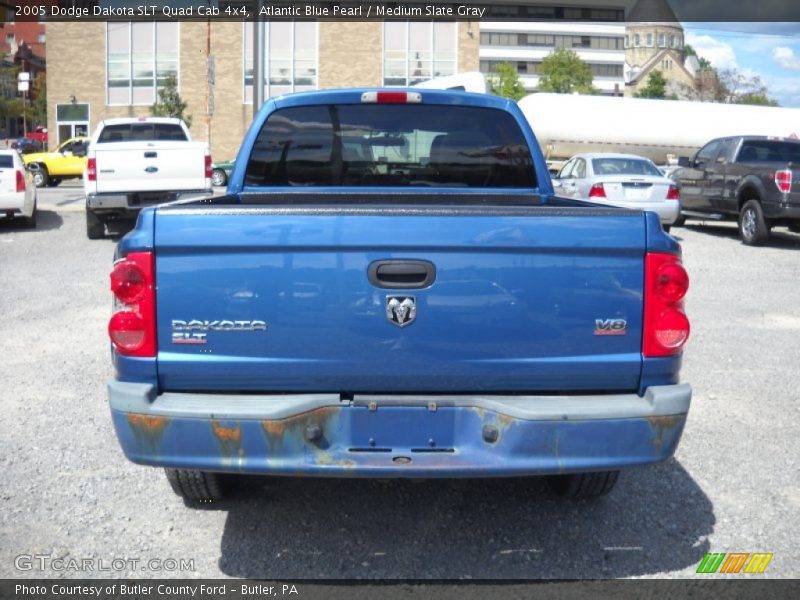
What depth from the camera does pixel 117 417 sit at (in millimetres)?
3605

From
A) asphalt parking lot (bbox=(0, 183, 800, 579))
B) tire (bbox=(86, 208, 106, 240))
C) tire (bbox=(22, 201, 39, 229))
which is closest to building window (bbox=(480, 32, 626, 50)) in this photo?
tire (bbox=(22, 201, 39, 229))

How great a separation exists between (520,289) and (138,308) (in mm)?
1444

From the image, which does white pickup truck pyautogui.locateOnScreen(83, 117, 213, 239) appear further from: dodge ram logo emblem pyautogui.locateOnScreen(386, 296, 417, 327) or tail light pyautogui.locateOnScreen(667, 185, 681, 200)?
dodge ram logo emblem pyautogui.locateOnScreen(386, 296, 417, 327)

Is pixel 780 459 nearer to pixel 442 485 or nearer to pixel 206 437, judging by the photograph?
pixel 442 485

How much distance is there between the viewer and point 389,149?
536 centimetres

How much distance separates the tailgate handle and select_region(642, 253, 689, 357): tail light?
2.76 feet

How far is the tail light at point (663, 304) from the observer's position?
11.8 feet

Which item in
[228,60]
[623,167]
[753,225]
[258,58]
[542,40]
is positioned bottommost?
[753,225]

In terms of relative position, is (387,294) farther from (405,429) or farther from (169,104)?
(169,104)

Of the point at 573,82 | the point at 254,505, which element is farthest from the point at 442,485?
the point at 573,82

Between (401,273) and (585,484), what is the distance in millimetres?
1669

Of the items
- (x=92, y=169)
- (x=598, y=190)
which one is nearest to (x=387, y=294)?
(x=92, y=169)

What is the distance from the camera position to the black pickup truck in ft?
50.1

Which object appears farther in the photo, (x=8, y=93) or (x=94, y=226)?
(x=8, y=93)
